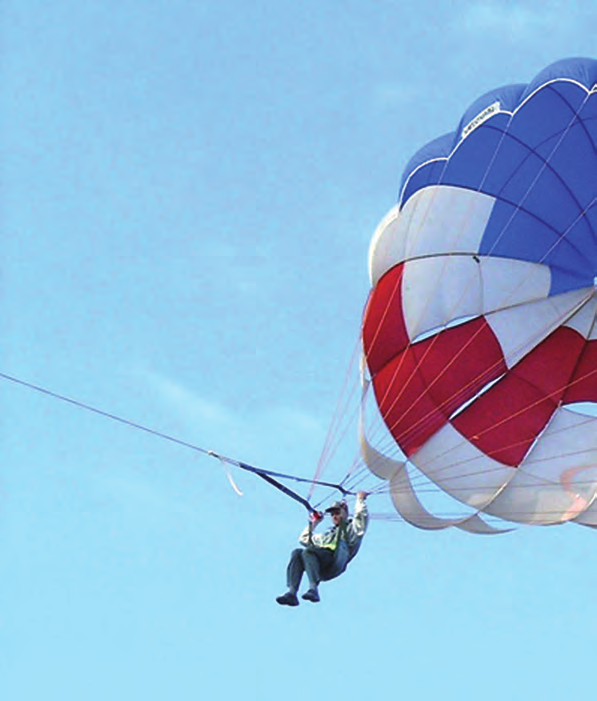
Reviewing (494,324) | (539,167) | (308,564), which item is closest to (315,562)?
(308,564)

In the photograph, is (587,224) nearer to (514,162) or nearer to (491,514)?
(514,162)

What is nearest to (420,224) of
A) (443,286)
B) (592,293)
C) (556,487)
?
(443,286)

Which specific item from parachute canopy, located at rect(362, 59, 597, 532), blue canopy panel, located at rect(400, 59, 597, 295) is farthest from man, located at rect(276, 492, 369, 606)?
blue canopy panel, located at rect(400, 59, 597, 295)

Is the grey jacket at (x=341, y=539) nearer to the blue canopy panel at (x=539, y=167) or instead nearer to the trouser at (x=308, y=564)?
the trouser at (x=308, y=564)

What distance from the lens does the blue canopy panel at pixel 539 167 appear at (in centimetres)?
1398

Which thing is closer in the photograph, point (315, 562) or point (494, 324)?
point (315, 562)

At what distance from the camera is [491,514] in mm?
14469

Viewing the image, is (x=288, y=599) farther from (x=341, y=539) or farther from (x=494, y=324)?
(x=494, y=324)

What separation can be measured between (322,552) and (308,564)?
0.16 m

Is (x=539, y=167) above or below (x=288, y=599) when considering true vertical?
above

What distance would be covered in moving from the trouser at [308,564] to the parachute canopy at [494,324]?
4.59ft

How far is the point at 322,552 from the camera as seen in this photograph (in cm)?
1322

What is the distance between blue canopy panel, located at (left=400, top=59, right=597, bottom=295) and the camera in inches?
551

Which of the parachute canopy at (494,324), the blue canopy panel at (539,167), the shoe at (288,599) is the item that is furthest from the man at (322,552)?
the blue canopy panel at (539,167)
